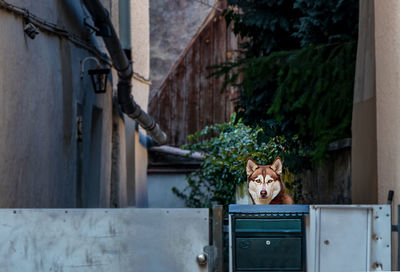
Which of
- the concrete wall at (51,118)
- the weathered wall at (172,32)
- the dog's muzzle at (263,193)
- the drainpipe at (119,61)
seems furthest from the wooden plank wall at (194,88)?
the dog's muzzle at (263,193)

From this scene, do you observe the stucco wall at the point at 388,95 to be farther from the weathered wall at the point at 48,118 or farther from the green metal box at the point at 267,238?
the weathered wall at the point at 48,118

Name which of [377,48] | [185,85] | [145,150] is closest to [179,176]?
[145,150]

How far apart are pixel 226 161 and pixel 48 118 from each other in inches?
161

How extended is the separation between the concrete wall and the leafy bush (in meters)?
2.11

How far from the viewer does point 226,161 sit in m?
11.7

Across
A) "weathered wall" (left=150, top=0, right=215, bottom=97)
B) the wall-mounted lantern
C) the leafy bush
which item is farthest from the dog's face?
"weathered wall" (left=150, top=0, right=215, bottom=97)

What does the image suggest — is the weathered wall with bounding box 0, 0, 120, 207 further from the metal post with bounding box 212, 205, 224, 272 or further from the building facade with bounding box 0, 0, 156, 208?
the metal post with bounding box 212, 205, 224, 272

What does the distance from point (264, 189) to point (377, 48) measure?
1251 mm

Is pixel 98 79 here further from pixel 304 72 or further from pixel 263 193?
pixel 263 193

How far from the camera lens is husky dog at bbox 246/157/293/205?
439cm

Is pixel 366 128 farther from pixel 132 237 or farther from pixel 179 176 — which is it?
pixel 179 176

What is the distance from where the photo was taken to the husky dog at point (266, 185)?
14.4 ft

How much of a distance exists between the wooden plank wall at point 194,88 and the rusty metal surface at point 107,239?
14442mm

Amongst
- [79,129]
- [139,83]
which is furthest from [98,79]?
[139,83]
